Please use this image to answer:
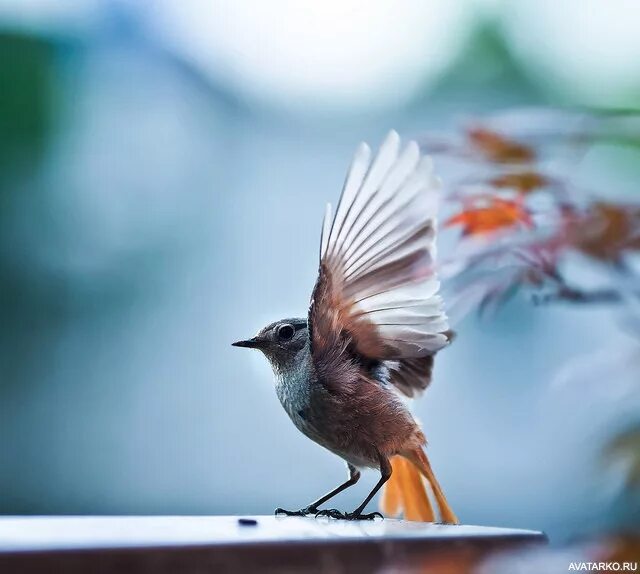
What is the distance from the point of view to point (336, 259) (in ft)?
3.61

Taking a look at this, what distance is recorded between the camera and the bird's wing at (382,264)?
3.54 feet

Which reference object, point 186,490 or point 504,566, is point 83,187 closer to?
point 186,490

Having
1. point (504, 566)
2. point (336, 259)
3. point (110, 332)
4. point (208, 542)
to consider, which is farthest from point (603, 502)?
point (110, 332)

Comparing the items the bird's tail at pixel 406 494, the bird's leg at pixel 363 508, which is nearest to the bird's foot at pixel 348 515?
the bird's leg at pixel 363 508

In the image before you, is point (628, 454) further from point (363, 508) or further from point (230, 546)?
point (363, 508)

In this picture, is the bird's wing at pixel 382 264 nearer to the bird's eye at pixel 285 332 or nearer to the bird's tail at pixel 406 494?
the bird's eye at pixel 285 332

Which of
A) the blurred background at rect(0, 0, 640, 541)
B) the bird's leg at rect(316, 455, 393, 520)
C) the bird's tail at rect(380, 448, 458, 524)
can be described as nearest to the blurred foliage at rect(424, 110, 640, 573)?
the bird's leg at rect(316, 455, 393, 520)

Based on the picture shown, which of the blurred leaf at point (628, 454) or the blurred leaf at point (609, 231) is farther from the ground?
the blurred leaf at point (609, 231)

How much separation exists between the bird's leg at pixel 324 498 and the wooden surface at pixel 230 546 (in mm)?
271

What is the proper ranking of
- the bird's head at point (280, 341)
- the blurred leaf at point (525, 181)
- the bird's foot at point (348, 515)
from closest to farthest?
the blurred leaf at point (525, 181)
the bird's foot at point (348, 515)
the bird's head at point (280, 341)

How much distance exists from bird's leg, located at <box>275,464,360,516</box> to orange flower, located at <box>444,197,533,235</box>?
0.38 meters

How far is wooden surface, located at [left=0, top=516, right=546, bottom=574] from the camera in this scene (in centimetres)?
62

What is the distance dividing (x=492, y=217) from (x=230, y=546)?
0.50 m

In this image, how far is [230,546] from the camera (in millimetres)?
650
